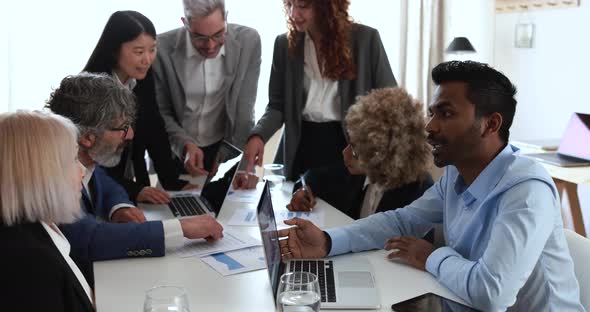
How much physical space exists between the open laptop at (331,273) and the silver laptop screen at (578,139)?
231 centimetres

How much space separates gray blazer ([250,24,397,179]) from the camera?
9.21 ft

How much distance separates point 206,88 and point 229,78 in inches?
4.7

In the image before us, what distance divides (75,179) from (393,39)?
4.18 meters

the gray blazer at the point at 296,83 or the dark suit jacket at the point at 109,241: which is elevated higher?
the gray blazer at the point at 296,83

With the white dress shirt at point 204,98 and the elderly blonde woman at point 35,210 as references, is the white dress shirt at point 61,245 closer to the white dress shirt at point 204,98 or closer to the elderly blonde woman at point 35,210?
the elderly blonde woman at point 35,210

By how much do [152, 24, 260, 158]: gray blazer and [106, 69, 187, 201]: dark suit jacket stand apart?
13cm

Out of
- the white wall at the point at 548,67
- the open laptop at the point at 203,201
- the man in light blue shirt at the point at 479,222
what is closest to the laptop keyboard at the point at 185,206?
the open laptop at the point at 203,201

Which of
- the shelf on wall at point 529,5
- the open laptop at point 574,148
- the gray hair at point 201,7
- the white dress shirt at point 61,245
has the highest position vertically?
the shelf on wall at point 529,5

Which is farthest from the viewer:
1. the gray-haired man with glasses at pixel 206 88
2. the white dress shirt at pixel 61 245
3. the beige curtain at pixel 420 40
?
the beige curtain at pixel 420 40

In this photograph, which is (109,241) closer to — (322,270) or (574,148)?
(322,270)

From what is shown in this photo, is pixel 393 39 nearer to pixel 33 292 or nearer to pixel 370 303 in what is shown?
pixel 370 303

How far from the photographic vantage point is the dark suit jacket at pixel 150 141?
2.68 meters

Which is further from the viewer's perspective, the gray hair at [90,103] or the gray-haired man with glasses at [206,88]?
the gray-haired man with glasses at [206,88]

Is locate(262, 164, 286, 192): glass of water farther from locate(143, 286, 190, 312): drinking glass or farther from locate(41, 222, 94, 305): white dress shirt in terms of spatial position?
locate(143, 286, 190, 312): drinking glass
